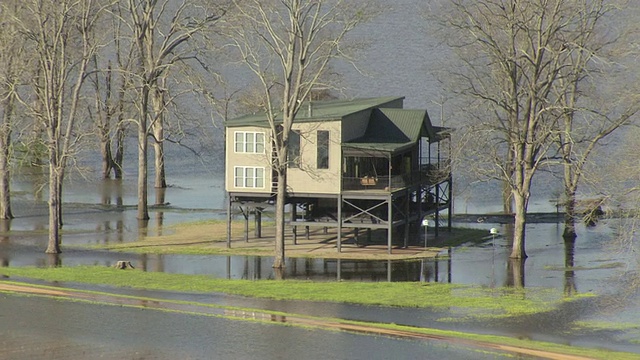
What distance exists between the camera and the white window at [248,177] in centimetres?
5431

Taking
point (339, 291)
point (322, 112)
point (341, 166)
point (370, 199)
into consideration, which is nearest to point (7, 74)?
point (322, 112)

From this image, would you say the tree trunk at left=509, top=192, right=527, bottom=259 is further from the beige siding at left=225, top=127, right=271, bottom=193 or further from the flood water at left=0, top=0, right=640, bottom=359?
the beige siding at left=225, top=127, right=271, bottom=193

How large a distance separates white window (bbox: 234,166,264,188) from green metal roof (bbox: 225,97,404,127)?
2.37m

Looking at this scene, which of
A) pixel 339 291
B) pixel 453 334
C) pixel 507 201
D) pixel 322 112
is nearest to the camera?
pixel 453 334

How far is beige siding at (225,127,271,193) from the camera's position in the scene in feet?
177

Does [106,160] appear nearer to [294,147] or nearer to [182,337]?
[294,147]

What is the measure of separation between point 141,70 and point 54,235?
21330 millimetres

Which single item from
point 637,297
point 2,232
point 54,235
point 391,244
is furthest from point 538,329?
point 2,232

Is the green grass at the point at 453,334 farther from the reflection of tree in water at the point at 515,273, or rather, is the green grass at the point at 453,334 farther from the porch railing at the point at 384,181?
the porch railing at the point at 384,181

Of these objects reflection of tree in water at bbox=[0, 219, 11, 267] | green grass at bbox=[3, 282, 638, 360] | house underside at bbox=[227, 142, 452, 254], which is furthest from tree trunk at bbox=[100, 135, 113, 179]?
green grass at bbox=[3, 282, 638, 360]

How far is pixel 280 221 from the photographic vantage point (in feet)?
161

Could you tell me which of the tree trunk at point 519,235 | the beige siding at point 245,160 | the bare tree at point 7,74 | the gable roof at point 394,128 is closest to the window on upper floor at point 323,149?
the gable roof at point 394,128

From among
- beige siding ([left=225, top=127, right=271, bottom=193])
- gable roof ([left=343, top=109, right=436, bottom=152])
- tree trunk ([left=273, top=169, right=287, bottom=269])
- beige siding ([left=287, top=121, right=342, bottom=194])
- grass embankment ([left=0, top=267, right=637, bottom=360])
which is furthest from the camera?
gable roof ([left=343, top=109, right=436, bottom=152])

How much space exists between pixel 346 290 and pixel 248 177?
13.0 meters
